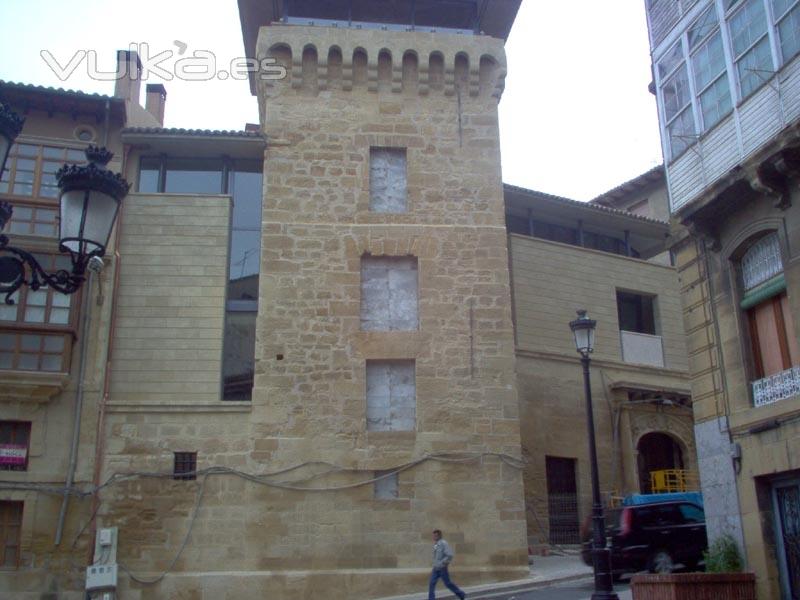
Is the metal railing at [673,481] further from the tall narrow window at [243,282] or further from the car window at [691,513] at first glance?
the tall narrow window at [243,282]

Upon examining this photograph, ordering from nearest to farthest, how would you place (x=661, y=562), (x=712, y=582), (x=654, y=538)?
1. (x=712, y=582)
2. (x=661, y=562)
3. (x=654, y=538)

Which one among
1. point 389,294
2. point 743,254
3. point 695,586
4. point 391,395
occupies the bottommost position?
point 695,586

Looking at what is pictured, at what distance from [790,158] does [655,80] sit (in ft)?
13.4

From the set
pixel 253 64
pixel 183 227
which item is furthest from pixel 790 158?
pixel 253 64

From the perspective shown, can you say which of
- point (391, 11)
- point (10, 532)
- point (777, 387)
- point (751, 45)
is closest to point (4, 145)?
point (777, 387)

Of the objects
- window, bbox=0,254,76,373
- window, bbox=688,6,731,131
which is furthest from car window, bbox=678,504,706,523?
window, bbox=0,254,76,373

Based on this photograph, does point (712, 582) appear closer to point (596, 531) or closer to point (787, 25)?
point (596, 531)

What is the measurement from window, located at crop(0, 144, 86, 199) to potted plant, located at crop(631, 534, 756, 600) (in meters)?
13.4

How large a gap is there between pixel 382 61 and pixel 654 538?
38.0 ft

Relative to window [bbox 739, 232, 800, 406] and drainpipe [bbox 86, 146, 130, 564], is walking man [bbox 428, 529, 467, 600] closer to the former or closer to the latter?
window [bbox 739, 232, 800, 406]

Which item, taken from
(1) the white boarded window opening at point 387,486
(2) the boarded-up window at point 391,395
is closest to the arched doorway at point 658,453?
(2) the boarded-up window at point 391,395

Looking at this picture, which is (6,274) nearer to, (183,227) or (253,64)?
(183,227)

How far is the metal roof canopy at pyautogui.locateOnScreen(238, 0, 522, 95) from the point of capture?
829 inches

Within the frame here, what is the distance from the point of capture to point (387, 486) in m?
17.6
